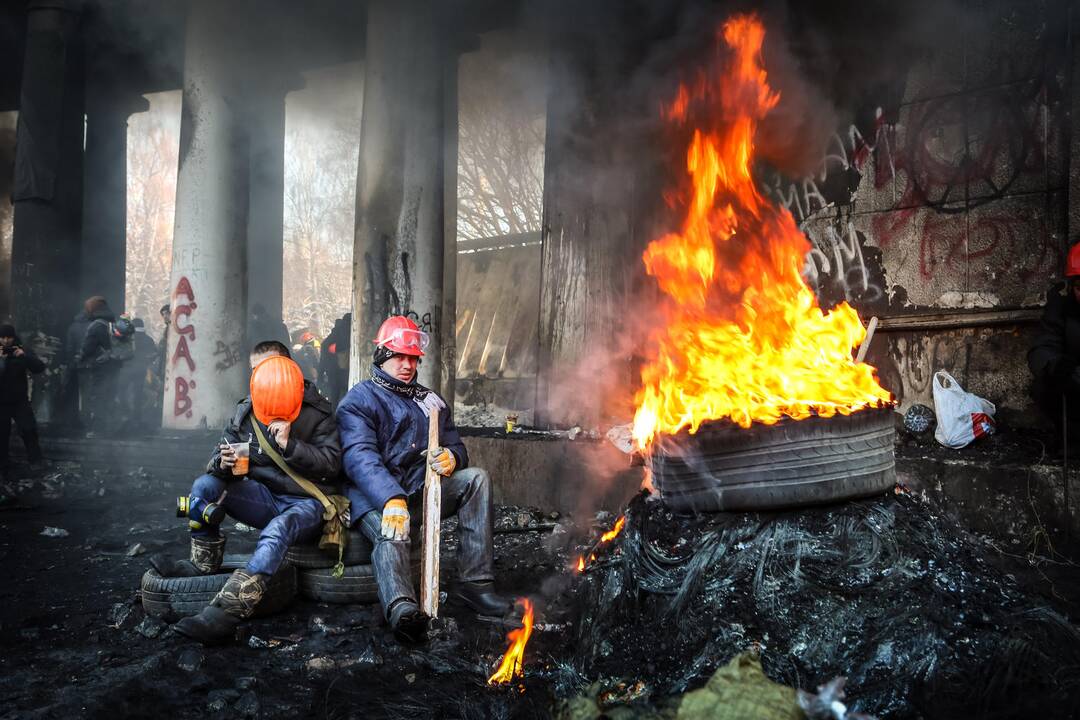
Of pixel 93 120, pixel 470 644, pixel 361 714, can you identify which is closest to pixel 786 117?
pixel 470 644

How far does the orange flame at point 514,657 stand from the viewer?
153 inches

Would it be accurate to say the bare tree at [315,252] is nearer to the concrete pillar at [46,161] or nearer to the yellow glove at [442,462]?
the concrete pillar at [46,161]

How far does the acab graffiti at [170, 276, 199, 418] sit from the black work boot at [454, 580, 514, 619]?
29.4ft

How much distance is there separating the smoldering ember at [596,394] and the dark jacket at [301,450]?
1.0 inches

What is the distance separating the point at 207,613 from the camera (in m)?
4.27

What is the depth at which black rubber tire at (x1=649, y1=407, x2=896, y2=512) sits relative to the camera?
3.86 meters

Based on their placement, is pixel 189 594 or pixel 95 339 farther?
pixel 95 339

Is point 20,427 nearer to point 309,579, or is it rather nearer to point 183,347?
point 183,347

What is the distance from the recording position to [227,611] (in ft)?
14.3

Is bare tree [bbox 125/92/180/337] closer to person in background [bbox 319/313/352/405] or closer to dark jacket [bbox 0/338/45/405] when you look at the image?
person in background [bbox 319/313/352/405]

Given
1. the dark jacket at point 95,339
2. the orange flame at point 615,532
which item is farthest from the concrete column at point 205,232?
the orange flame at point 615,532

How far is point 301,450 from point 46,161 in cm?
1307

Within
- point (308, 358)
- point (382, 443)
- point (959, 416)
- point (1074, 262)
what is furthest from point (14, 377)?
point (1074, 262)

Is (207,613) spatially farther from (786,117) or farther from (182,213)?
(182,213)
